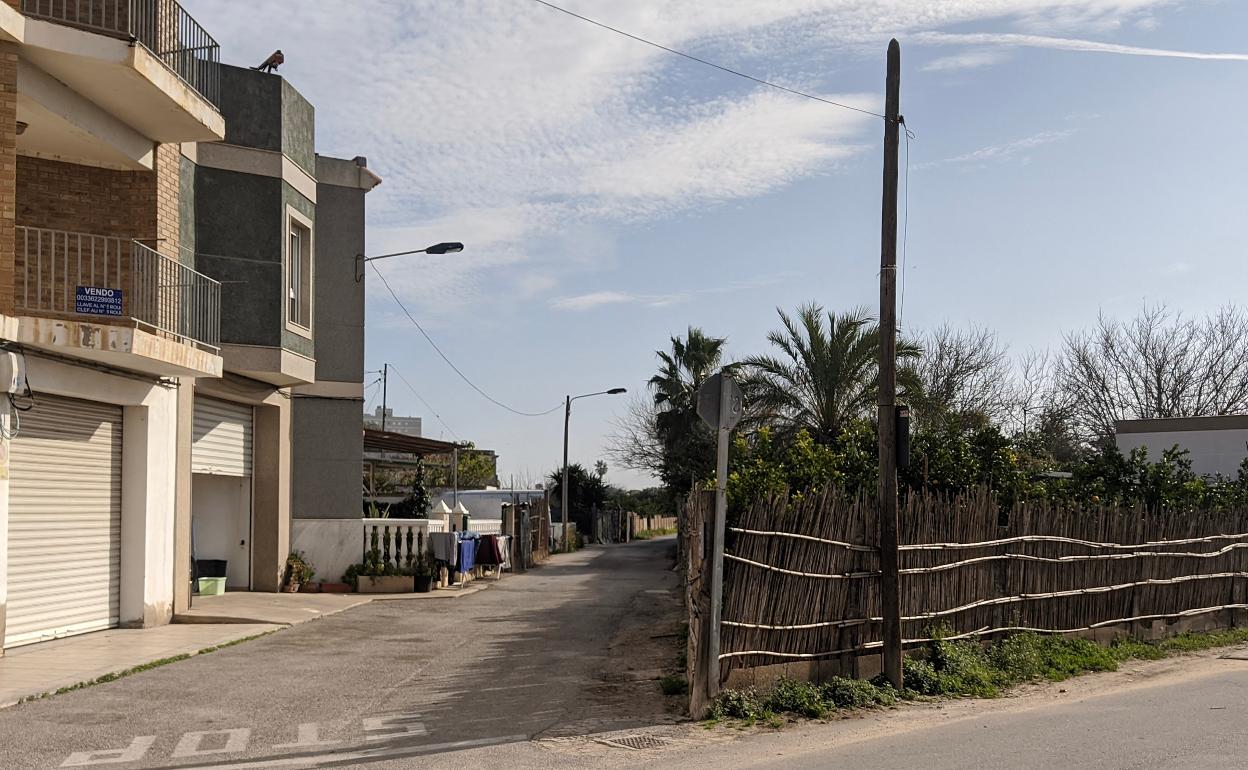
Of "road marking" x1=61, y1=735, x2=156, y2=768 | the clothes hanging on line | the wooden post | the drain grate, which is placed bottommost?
the drain grate

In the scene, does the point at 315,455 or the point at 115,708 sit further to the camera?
the point at 315,455

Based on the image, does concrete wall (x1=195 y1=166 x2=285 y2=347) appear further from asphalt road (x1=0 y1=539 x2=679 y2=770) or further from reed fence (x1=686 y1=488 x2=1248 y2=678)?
reed fence (x1=686 y1=488 x2=1248 y2=678)

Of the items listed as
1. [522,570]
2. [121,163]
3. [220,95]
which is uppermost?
[220,95]

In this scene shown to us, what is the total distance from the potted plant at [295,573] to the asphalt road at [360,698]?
371 cm

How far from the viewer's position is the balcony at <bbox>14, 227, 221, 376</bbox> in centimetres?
1345

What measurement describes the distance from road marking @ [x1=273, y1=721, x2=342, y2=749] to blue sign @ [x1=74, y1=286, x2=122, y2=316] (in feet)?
22.9

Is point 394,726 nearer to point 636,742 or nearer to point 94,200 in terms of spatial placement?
point 636,742

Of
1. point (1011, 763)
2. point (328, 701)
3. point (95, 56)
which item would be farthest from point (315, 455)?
point (1011, 763)

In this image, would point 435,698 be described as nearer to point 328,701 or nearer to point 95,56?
point 328,701

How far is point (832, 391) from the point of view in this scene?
2608 cm

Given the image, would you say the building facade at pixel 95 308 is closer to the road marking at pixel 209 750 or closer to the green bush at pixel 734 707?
the road marking at pixel 209 750

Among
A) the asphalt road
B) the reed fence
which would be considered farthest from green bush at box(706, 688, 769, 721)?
the asphalt road

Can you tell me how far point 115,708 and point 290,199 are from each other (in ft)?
36.6

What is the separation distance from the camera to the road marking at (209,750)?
8648mm
